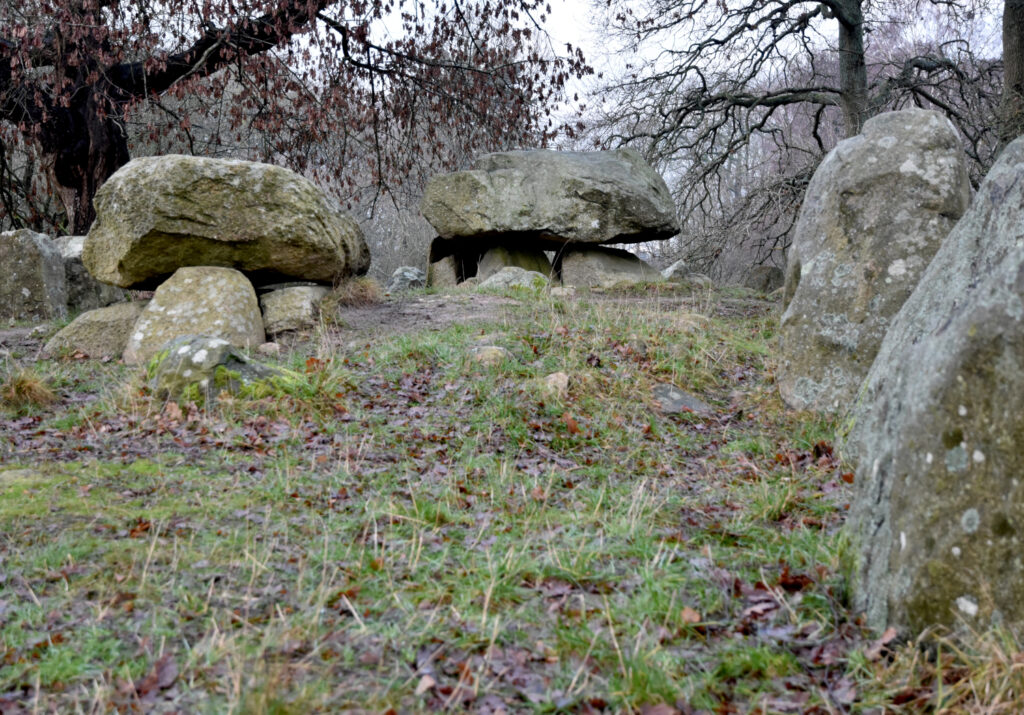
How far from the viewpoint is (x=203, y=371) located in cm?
622

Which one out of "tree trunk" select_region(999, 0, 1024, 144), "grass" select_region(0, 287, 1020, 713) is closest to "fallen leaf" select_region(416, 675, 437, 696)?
"grass" select_region(0, 287, 1020, 713)

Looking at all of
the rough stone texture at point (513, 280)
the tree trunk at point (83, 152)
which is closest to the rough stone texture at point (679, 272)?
the rough stone texture at point (513, 280)

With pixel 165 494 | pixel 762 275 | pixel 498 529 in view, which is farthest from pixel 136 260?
pixel 762 275

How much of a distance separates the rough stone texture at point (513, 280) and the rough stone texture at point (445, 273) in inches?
48.4

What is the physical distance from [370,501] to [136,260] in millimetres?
5213

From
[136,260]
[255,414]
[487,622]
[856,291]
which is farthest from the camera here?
[136,260]

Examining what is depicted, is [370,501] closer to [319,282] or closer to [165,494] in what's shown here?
[165,494]

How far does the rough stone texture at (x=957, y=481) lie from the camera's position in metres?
2.52

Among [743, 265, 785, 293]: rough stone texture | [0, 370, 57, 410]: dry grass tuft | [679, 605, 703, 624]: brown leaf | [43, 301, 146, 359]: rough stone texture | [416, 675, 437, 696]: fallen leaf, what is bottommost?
[416, 675, 437, 696]: fallen leaf

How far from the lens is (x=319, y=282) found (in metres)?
9.61

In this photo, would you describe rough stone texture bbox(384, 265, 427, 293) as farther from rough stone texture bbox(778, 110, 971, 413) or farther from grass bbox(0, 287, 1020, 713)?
rough stone texture bbox(778, 110, 971, 413)

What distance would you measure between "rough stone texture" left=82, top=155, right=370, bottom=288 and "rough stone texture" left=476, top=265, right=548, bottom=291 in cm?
287

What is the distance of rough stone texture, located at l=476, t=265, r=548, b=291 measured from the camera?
11281mm

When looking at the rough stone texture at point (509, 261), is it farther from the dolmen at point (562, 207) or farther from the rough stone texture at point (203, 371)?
the rough stone texture at point (203, 371)
